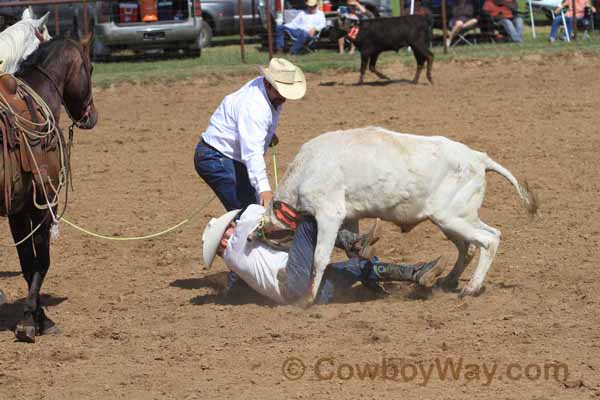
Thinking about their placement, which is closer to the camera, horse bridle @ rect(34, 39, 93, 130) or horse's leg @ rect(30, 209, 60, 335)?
horse's leg @ rect(30, 209, 60, 335)

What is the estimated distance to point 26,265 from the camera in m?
7.18

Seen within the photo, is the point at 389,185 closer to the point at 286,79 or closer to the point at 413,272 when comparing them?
the point at 413,272

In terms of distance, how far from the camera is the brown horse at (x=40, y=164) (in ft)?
22.1

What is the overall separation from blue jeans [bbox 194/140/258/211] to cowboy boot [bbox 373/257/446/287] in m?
1.31

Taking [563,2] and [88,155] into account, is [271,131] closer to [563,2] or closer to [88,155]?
[88,155]

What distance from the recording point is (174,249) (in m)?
9.22

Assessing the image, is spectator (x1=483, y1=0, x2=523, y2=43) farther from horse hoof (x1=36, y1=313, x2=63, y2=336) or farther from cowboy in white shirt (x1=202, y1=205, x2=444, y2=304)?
horse hoof (x1=36, y1=313, x2=63, y2=336)

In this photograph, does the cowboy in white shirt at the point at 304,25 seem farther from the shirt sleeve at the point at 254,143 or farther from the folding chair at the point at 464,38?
the shirt sleeve at the point at 254,143

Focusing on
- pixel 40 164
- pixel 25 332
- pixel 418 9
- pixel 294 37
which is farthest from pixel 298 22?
pixel 25 332

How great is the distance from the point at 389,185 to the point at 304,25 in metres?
14.1

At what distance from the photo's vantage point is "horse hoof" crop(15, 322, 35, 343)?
6.74 m

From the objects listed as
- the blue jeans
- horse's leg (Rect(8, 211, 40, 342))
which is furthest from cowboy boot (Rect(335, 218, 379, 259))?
horse's leg (Rect(8, 211, 40, 342))

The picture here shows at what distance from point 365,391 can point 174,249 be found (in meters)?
4.02

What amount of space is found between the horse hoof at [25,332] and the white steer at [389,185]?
182 cm
